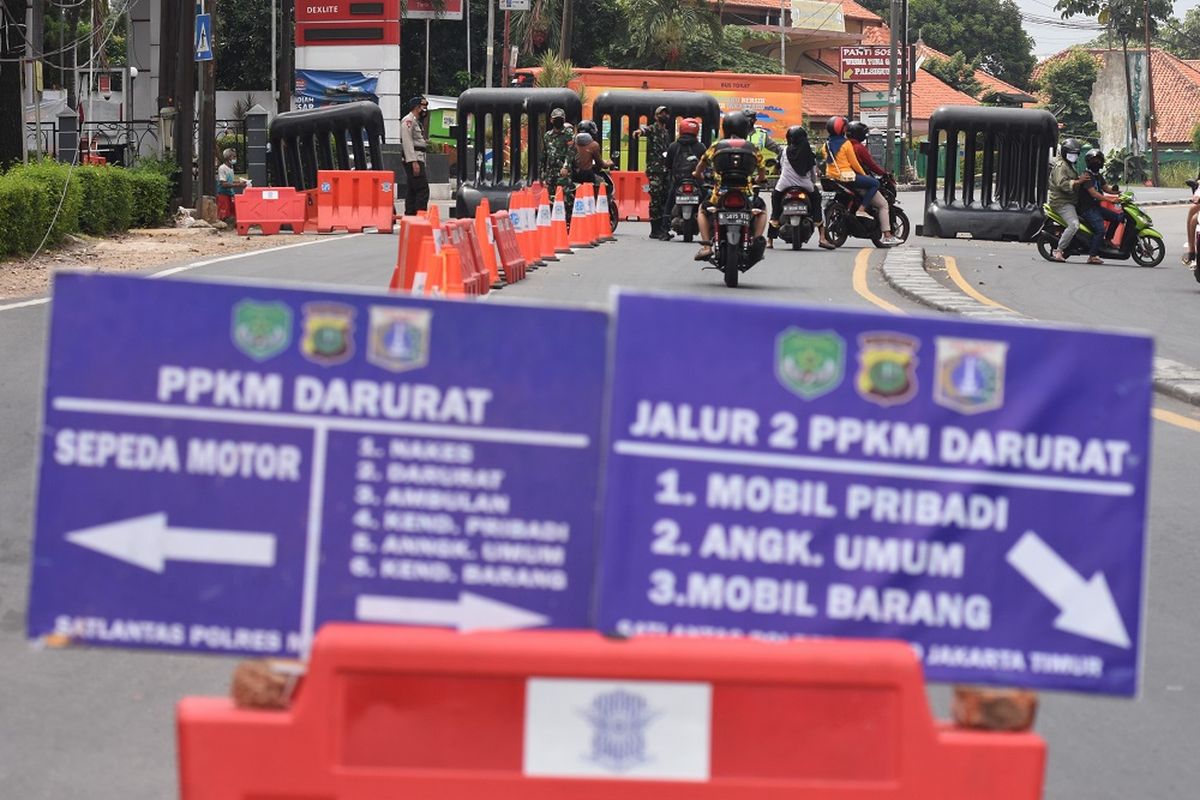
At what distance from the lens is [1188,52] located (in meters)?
138

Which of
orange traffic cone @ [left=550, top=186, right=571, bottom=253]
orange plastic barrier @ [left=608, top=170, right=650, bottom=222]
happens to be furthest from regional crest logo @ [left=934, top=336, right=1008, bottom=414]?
orange plastic barrier @ [left=608, top=170, right=650, bottom=222]

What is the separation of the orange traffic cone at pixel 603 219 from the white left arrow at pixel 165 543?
20784mm

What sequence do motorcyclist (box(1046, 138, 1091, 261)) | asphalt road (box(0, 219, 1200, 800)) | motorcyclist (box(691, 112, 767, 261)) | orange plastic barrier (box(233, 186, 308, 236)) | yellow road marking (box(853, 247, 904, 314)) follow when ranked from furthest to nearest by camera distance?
orange plastic barrier (box(233, 186, 308, 236)) → motorcyclist (box(1046, 138, 1091, 261)) → motorcyclist (box(691, 112, 767, 261)) → yellow road marking (box(853, 247, 904, 314)) → asphalt road (box(0, 219, 1200, 800))

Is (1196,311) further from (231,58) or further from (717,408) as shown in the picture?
(231,58)

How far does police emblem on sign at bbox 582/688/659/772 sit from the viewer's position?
296cm

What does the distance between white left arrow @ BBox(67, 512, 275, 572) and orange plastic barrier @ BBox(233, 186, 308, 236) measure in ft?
76.6

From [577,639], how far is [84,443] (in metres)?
0.87

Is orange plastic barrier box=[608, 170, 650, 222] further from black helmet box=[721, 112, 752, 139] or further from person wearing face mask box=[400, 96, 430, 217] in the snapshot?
black helmet box=[721, 112, 752, 139]

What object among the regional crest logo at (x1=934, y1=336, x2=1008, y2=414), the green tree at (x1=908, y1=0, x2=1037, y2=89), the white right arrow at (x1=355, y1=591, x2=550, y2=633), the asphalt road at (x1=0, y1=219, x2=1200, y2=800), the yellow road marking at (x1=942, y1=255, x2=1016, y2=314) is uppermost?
the green tree at (x1=908, y1=0, x2=1037, y2=89)

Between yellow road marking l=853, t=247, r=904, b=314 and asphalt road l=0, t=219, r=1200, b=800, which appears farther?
yellow road marking l=853, t=247, r=904, b=314

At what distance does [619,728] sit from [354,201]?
23742 mm

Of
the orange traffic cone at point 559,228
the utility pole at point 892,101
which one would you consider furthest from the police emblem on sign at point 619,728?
the utility pole at point 892,101

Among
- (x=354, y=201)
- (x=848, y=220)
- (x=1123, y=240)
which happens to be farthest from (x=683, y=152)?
(x=1123, y=240)

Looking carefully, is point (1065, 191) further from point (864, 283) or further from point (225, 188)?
point (225, 188)
